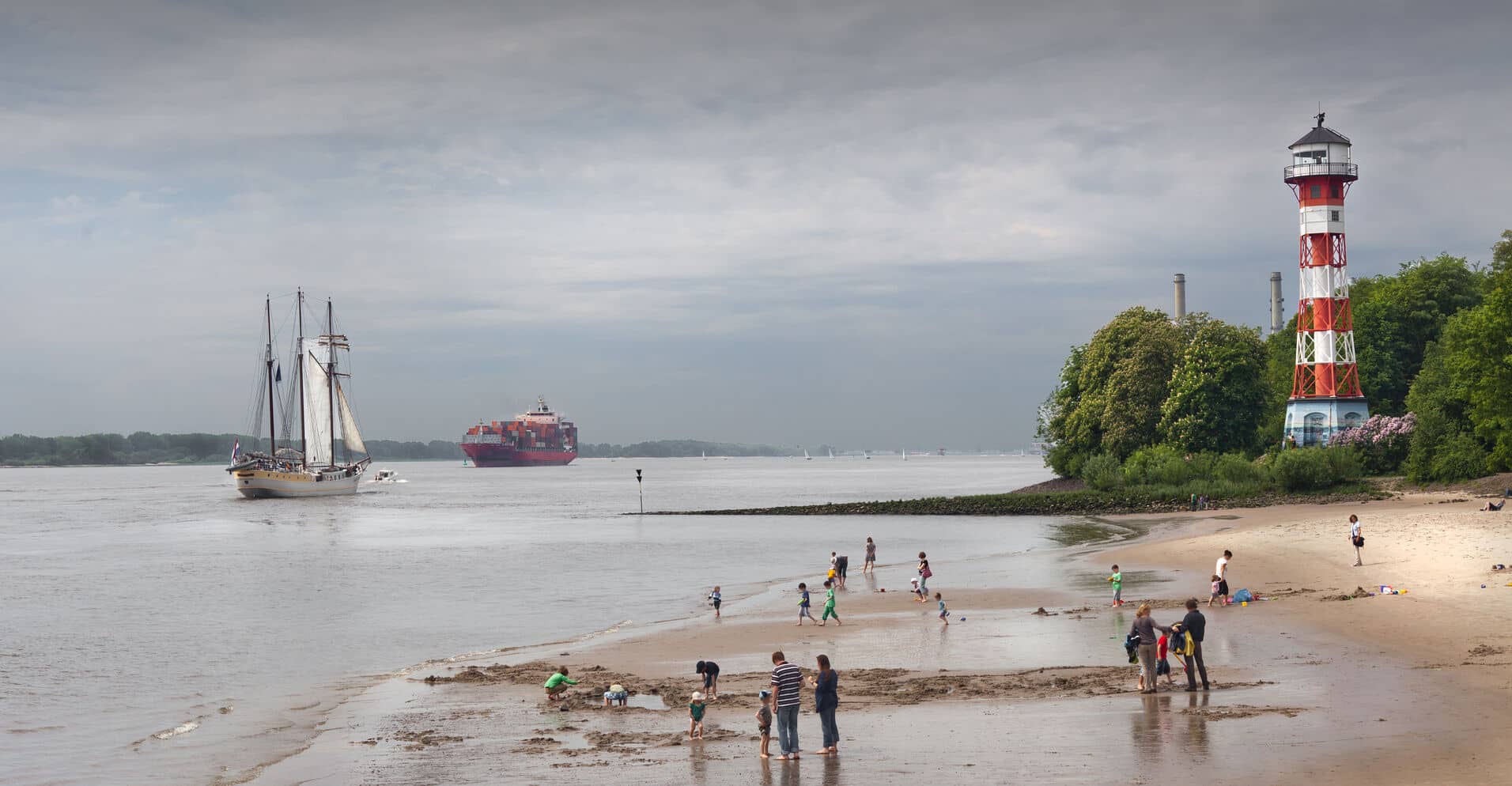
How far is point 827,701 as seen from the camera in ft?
56.6

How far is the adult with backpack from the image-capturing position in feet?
66.7

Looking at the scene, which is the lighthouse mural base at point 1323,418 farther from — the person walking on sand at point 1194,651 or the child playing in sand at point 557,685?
the child playing in sand at point 557,685

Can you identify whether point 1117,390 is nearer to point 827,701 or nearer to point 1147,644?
point 1147,644

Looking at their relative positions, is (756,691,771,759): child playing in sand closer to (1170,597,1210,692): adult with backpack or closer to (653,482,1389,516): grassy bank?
(1170,597,1210,692): adult with backpack

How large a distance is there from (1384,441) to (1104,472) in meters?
19.9

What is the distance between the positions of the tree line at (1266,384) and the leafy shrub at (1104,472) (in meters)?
0.15

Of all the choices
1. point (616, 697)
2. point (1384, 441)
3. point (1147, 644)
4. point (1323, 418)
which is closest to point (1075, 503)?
point (1323, 418)

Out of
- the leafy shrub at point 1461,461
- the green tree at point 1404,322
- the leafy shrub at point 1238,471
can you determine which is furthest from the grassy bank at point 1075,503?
the green tree at point 1404,322

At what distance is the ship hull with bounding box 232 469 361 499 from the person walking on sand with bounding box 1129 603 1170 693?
135 metres

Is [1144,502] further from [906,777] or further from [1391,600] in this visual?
[906,777]

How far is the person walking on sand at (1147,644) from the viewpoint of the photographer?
2022cm

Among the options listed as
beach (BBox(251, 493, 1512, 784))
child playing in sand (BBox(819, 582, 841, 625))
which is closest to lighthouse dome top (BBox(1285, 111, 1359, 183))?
beach (BBox(251, 493, 1512, 784))

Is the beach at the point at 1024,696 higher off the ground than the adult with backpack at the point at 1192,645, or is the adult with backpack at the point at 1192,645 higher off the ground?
the adult with backpack at the point at 1192,645

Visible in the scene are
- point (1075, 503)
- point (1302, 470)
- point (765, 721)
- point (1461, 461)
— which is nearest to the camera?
point (765, 721)
